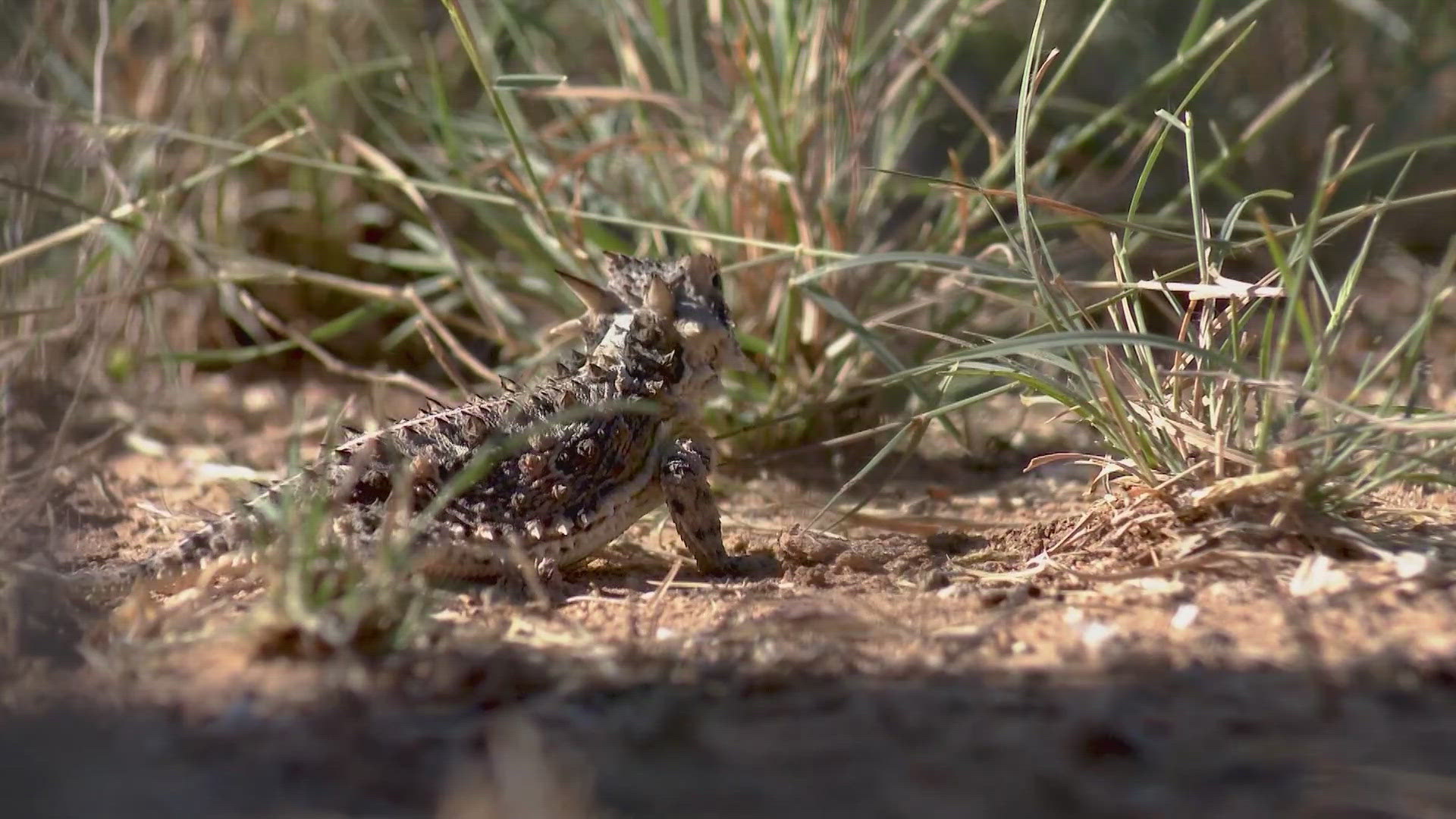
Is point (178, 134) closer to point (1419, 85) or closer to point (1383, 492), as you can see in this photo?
point (1383, 492)

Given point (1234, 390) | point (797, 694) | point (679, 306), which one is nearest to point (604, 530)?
point (679, 306)

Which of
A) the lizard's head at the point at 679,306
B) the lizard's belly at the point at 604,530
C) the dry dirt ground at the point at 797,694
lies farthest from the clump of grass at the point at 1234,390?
the lizard's belly at the point at 604,530

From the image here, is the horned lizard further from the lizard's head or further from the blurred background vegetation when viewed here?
the blurred background vegetation

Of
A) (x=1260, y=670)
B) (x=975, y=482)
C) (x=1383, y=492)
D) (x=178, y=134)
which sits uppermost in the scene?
(x=178, y=134)

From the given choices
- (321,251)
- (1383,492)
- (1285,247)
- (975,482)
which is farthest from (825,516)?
(321,251)

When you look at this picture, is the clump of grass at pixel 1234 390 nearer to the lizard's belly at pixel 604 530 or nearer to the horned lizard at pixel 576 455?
the horned lizard at pixel 576 455

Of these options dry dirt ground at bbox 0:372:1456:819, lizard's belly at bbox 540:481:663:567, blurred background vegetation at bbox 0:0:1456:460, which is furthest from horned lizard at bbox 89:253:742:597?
blurred background vegetation at bbox 0:0:1456:460

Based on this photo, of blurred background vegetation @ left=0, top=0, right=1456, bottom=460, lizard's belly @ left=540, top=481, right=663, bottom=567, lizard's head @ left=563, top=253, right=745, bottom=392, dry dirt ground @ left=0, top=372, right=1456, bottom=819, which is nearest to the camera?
dry dirt ground @ left=0, top=372, right=1456, bottom=819
